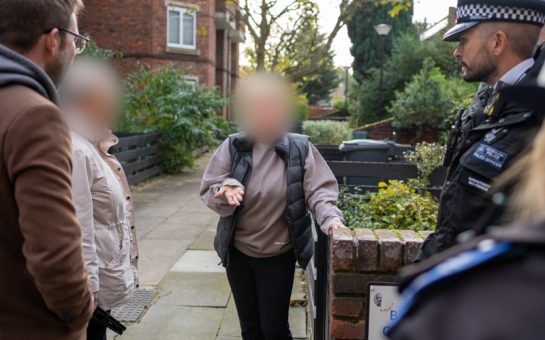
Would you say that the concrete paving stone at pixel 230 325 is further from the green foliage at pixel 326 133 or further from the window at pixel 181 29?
the window at pixel 181 29

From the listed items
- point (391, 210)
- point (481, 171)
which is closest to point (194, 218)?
point (391, 210)

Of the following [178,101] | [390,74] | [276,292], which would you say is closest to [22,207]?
[276,292]

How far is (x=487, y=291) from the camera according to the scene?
2.34 feet

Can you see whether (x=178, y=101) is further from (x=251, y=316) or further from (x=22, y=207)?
(x=22, y=207)

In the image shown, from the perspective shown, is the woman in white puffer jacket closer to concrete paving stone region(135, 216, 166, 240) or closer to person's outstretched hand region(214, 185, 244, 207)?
person's outstretched hand region(214, 185, 244, 207)

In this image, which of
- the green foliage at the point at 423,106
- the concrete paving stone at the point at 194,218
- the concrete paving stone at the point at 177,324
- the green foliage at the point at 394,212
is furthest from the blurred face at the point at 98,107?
the green foliage at the point at 423,106

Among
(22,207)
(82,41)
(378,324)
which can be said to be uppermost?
(82,41)

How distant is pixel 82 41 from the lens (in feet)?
7.39

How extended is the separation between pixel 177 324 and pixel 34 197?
3175mm

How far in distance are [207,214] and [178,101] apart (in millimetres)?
4692

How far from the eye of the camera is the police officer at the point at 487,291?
0.68m

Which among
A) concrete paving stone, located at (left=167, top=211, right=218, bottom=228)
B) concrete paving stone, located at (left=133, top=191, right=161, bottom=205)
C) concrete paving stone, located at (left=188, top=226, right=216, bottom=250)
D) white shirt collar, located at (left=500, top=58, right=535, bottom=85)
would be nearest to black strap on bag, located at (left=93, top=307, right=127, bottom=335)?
white shirt collar, located at (left=500, top=58, right=535, bottom=85)

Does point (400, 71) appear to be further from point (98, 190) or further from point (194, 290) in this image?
point (98, 190)

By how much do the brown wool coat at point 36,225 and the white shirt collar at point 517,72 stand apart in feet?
5.17
